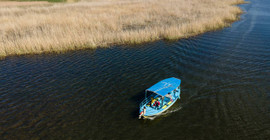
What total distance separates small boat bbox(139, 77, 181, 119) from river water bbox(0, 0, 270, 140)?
1.44ft

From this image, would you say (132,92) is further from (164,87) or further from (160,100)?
(164,87)

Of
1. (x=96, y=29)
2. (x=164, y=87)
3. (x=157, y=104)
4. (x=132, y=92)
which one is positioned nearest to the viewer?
(x=157, y=104)

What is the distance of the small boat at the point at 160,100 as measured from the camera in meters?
8.87

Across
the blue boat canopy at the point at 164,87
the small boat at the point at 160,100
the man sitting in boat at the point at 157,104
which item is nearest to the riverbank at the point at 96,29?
the blue boat canopy at the point at 164,87

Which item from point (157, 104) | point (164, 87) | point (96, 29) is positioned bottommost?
point (157, 104)

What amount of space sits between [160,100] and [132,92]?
217cm

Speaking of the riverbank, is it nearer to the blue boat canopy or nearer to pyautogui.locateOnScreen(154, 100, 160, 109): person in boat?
the blue boat canopy

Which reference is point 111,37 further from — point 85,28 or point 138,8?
point 138,8

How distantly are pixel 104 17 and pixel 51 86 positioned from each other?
16.7 metres

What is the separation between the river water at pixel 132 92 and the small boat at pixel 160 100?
44cm

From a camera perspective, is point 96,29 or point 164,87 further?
point 96,29

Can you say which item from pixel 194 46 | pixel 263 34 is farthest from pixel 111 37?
pixel 263 34

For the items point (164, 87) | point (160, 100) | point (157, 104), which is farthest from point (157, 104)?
point (164, 87)

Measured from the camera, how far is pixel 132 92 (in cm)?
1107
